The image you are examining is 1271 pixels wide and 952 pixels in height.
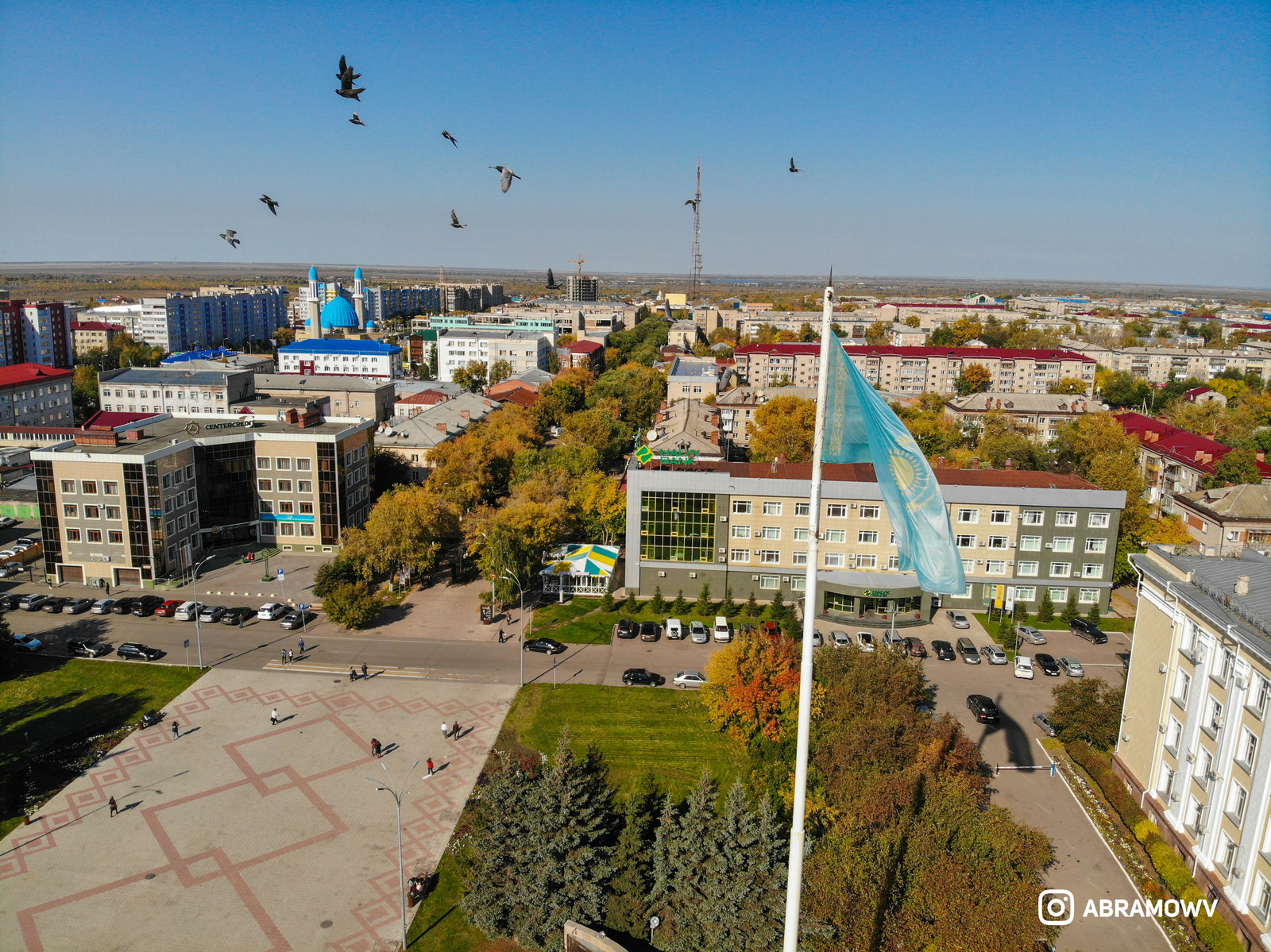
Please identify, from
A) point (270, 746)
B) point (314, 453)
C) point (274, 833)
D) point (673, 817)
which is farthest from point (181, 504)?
point (673, 817)

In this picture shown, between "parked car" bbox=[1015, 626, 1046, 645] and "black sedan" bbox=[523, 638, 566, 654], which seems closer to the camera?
"black sedan" bbox=[523, 638, 566, 654]

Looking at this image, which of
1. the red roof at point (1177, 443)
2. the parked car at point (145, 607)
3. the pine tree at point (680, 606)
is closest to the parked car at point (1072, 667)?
the pine tree at point (680, 606)

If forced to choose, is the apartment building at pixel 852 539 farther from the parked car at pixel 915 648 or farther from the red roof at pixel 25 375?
the red roof at pixel 25 375

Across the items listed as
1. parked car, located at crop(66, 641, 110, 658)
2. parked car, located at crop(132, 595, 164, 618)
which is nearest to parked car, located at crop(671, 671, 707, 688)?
parked car, located at crop(66, 641, 110, 658)

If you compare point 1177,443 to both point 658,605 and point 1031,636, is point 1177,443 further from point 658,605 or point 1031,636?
point 658,605

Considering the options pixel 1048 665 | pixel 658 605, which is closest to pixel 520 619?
pixel 658 605

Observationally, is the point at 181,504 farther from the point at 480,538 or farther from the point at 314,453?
the point at 480,538

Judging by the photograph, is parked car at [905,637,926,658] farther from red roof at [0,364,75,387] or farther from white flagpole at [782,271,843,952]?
red roof at [0,364,75,387]

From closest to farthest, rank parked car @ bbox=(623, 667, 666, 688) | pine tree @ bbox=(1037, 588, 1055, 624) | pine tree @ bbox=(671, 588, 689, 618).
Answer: parked car @ bbox=(623, 667, 666, 688), pine tree @ bbox=(1037, 588, 1055, 624), pine tree @ bbox=(671, 588, 689, 618)
